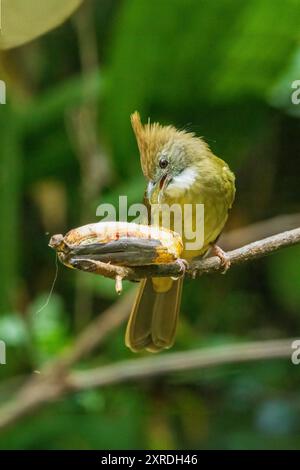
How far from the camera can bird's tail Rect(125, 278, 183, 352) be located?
3.67 ft

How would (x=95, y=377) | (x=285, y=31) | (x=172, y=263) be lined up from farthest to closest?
(x=95, y=377) → (x=285, y=31) → (x=172, y=263)

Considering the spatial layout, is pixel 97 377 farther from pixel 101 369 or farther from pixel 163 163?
pixel 163 163

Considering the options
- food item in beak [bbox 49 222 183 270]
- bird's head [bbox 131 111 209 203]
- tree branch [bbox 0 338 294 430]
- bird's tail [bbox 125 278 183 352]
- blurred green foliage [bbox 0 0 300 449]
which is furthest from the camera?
tree branch [bbox 0 338 294 430]

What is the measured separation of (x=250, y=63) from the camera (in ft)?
3.68

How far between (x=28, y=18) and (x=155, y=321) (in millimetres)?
435

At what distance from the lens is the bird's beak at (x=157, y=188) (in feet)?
2.96

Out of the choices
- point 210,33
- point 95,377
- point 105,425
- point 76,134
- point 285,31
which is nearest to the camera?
point 285,31

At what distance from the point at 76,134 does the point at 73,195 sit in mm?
150

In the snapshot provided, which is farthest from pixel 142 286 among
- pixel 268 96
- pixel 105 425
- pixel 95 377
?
pixel 105 425

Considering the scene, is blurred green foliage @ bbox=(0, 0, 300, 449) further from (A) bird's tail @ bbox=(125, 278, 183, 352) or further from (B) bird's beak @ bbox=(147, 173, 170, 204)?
(B) bird's beak @ bbox=(147, 173, 170, 204)

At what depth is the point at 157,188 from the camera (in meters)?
0.91

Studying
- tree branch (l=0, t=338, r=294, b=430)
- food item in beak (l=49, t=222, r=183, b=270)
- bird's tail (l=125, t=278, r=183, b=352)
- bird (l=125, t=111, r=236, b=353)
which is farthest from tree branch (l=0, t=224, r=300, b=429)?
food item in beak (l=49, t=222, r=183, b=270)

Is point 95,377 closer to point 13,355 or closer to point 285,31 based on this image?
point 13,355

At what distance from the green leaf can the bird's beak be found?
0.77ft
